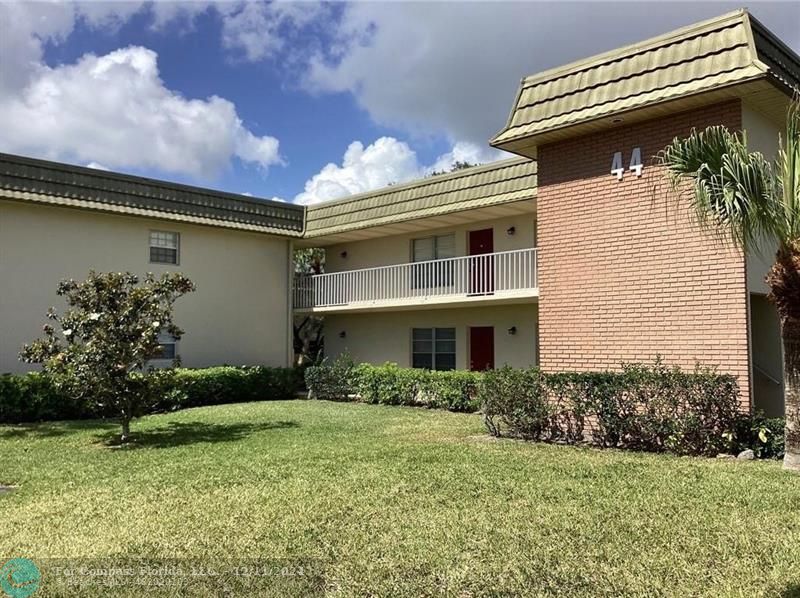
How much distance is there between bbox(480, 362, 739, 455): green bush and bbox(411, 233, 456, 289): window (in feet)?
22.9

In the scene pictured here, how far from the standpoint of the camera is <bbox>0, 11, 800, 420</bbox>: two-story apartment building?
30.6ft

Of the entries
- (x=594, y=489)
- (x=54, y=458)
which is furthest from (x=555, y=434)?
(x=54, y=458)

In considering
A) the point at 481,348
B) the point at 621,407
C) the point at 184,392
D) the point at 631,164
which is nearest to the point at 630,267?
the point at 631,164

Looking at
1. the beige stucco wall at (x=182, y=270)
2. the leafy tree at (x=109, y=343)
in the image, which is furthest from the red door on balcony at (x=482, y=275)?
the leafy tree at (x=109, y=343)

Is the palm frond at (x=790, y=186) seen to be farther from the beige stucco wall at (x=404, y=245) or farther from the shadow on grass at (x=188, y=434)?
the beige stucco wall at (x=404, y=245)

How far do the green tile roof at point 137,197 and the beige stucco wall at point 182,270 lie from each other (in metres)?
0.38

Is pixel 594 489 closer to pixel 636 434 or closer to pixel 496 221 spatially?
pixel 636 434

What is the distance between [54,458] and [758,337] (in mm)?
11704

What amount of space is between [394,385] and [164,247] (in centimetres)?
766

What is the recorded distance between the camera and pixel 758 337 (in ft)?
36.2

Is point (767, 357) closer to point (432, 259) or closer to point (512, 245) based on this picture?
point (512, 245)

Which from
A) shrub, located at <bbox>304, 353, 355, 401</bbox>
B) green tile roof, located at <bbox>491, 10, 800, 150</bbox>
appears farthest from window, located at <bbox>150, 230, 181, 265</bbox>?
green tile roof, located at <bbox>491, 10, 800, 150</bbox>

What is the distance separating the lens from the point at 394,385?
1620cm

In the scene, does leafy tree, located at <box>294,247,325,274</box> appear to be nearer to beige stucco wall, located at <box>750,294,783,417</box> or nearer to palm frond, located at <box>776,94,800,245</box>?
beige stucco wall, located at <box>750,294,783,417</box>
